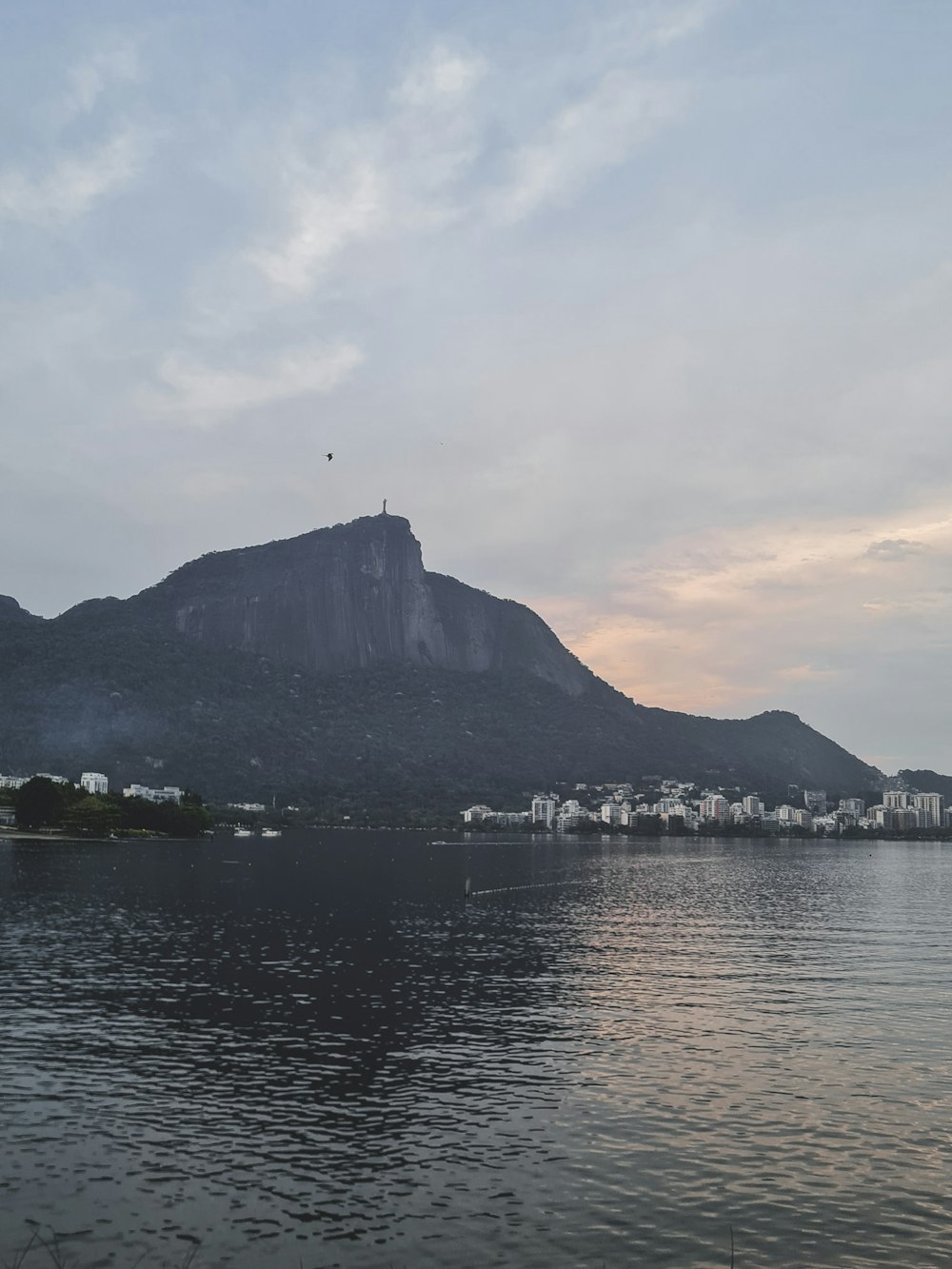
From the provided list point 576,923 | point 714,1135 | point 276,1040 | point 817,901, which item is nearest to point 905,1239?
point 714,1135

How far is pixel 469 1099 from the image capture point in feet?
124

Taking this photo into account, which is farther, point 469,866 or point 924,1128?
point 469,866

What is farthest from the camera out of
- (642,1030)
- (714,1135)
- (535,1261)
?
(642,1030)

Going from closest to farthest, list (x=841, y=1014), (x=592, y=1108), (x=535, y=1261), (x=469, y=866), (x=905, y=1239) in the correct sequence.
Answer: (x=535, y=1261)
(x=905, y=1239)
(x=592, y=1108)
(x=841, y=1014)
(x=469, y=866)

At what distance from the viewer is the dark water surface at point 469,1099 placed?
26.6 m

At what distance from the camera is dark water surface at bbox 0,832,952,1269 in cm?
2662

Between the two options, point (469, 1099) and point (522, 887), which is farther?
point (522, 887)

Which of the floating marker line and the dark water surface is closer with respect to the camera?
the dark water surface

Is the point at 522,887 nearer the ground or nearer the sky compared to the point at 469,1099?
nearer the ground

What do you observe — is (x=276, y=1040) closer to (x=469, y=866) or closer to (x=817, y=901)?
(x=817, y=901)

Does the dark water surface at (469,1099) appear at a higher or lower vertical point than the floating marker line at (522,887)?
higher

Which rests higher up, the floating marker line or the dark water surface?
the dark water surface

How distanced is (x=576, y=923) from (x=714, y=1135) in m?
65.5

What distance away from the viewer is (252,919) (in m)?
93.8
